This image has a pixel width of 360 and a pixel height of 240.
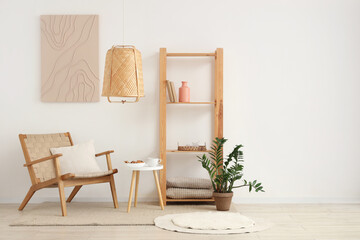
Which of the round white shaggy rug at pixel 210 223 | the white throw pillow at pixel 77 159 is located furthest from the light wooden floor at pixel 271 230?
the white throw pillow at pixel 77 159

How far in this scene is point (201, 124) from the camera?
17.4 ft

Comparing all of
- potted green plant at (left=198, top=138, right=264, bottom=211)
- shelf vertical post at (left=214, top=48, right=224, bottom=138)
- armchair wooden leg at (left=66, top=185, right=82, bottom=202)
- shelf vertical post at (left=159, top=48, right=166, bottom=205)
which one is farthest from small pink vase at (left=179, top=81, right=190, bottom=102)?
armchair wooden leg at (left=66, top=185, right=82, bottom=202)

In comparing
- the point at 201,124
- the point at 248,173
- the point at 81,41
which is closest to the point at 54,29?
the point at 81,41

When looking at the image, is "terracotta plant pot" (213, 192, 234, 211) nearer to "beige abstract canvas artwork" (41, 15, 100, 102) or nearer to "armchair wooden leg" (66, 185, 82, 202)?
"armchair wooden leg" (66, 185, 82, 202)

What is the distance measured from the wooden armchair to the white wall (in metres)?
0.34

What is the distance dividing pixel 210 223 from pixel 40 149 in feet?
6.77

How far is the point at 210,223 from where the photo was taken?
3.94 meters

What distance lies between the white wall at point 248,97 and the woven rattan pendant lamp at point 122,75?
881 mm

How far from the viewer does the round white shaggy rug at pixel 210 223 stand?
3.78m

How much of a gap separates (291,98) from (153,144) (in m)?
1.69

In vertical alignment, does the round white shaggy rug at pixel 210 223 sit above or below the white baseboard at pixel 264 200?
above

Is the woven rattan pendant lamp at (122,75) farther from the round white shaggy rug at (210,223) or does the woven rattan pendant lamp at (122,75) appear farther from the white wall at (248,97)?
the round white shaggy rug at (210,223)

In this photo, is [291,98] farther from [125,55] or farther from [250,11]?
[125,55]

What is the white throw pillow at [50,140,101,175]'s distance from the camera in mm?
4715
